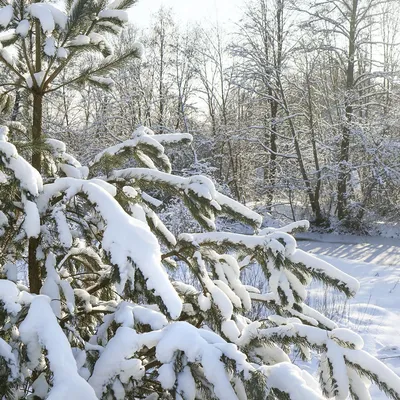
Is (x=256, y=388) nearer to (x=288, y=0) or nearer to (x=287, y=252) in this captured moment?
(x=287, y=252)

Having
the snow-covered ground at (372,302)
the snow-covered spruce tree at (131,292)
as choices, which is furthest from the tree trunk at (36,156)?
the snow-covered ground at (372,302)

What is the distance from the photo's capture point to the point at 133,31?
19.0m

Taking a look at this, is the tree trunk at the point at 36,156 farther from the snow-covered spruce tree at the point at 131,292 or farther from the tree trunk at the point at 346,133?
the tree trunk at the point at 346,133

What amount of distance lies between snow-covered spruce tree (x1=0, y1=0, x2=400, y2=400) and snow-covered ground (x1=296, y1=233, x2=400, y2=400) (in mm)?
2040

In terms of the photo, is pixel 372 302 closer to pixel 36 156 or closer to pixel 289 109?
pixel 36 156

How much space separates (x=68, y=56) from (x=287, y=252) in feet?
4.16

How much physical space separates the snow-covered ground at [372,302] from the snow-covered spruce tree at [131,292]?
6.69ft

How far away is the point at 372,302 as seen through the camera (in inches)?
238

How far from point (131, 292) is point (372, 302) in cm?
565

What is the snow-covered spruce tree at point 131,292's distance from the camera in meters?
1.11

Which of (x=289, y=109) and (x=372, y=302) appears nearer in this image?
(x=372, y=302)

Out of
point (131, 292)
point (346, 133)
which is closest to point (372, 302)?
point (131, 292)

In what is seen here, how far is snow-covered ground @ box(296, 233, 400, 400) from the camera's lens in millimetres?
4326

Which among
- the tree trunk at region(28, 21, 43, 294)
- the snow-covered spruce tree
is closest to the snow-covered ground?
the snow-covered spruce tree
